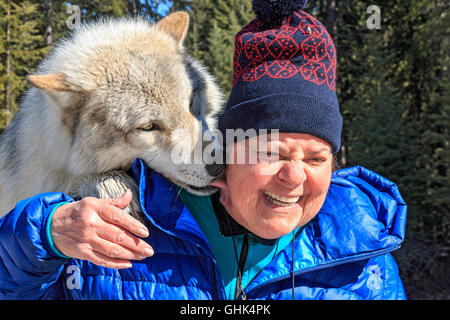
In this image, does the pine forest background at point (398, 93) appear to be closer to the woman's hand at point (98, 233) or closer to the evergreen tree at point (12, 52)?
the evergreen tree at point (12, 52)

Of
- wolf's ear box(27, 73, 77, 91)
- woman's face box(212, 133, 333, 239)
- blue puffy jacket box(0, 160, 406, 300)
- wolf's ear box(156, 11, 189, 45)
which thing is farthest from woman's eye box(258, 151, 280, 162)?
wolf's ear box(156, 11, 189, 45)

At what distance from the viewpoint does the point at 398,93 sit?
1204 centimetres

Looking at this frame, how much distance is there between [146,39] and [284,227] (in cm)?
202

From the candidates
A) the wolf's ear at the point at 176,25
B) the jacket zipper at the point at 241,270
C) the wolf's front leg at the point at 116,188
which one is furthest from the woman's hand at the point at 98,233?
the wolf's ear at the point at 176,25

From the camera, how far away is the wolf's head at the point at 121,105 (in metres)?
2.58

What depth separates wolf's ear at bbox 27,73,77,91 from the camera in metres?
2.45

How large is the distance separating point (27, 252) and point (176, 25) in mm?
2464

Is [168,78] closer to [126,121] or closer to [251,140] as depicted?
[126,121]

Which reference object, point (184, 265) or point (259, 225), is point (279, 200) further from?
point (184, 265)

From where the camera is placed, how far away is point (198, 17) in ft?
86.1

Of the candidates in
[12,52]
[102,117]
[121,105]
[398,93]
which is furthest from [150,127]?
[12,52]

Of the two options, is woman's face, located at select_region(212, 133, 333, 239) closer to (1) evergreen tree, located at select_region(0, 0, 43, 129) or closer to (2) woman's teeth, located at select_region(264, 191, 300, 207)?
(2) woman's teeth, located at select_region(264, 191, 300, 207)

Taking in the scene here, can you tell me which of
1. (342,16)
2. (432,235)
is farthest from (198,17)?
(432,235)
